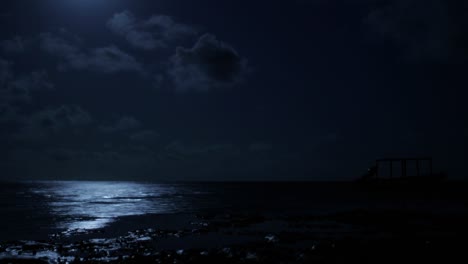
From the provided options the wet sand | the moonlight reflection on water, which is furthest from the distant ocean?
the wet sand

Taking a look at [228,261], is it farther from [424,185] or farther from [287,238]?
[424,185]

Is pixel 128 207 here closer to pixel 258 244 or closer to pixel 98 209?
pixel 98 209

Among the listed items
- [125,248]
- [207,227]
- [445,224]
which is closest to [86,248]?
[125,248]

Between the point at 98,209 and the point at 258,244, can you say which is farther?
the point at 98,209

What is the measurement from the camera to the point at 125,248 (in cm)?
2097

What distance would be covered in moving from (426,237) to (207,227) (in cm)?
1722

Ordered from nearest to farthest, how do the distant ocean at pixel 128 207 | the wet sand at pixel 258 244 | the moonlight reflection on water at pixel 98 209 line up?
the wet sand at pixel 258 244 → the distant ocean at pixel 128 207 → the moonlight reflection on water at pixel 98 209

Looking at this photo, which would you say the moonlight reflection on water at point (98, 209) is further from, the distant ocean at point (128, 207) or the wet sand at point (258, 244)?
the wet sand at point (258, 244)

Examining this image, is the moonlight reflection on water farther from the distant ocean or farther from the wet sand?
the wet sand

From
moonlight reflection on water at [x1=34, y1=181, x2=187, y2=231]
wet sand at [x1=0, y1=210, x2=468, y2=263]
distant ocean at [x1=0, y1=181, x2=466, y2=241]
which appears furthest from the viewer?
moonlight reflection on water at [x1=34, y1=181, x2=187, y2=231]

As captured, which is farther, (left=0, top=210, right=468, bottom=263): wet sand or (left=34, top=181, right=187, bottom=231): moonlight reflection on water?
(left=34, top=181, right=187, bottom=231): moonlight reflection on water

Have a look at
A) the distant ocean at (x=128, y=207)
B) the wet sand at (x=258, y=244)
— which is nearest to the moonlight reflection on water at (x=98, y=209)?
the distant ocean at (x=128, y=207)

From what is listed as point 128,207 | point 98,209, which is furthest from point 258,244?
point 128,207

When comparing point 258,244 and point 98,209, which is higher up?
point 258,244
